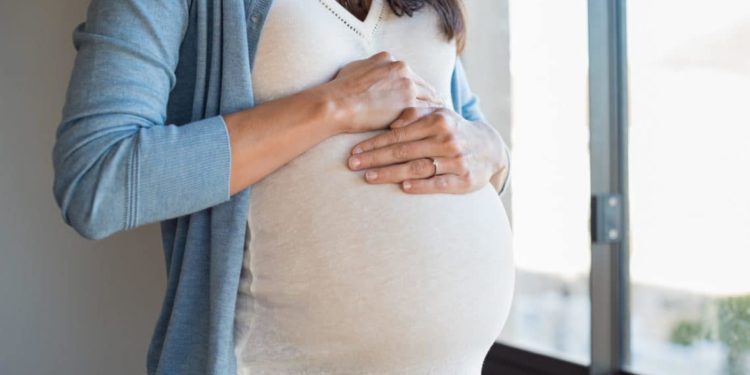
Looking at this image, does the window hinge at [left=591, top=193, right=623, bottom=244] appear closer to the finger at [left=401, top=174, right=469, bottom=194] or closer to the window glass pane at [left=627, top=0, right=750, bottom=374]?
the window glass pane at [left=627, top=0, right=750, bottom=374]

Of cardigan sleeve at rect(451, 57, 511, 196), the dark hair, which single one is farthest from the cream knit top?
cardigan sleeve at rect(451, 57, 511, 196)

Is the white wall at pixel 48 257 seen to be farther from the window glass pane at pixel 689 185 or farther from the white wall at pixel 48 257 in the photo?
the window glass pane at pixel 689 185

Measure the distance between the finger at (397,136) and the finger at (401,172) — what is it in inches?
1.0

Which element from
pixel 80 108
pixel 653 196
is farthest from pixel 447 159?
pixel 653 196

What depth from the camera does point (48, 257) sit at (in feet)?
5.42

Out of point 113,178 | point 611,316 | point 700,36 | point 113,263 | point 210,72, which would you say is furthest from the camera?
point 113,263

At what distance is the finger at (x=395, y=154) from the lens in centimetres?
74

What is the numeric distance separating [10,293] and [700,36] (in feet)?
5.62

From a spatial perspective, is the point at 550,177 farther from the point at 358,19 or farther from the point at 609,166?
the point at 358,19

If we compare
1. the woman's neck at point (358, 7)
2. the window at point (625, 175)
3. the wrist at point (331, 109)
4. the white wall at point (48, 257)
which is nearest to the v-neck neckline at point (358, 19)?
the woman's neck at point (358, 7)

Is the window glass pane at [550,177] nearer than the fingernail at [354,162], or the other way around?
the fingernail at [354,162]

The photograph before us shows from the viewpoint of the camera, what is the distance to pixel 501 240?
2.79ft

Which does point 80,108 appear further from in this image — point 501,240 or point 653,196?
point 653,196

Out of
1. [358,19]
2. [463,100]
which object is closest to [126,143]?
[358,19]
